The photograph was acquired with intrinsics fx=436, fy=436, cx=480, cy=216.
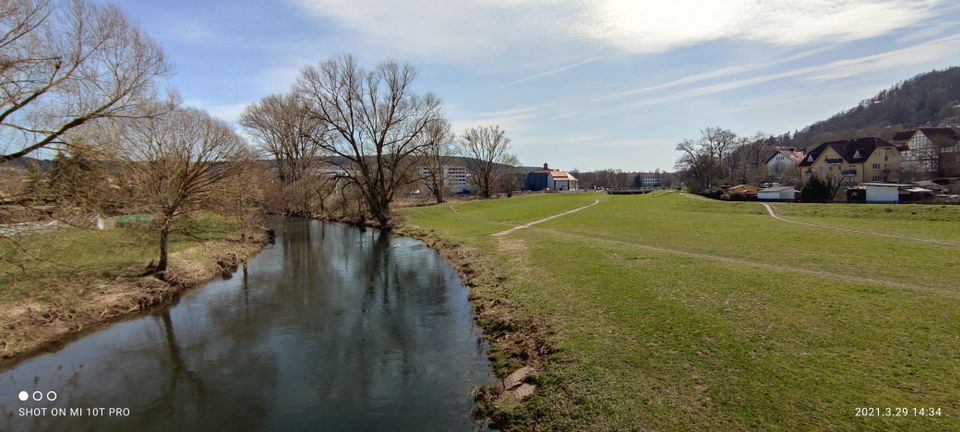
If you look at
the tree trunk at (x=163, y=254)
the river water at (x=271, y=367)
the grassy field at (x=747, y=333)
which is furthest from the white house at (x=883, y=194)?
the tree trunk at (x=163, y=254)

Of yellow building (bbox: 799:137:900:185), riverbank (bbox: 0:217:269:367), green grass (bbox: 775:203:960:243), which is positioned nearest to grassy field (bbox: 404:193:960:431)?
green grass (bbox: 775:203:960:243)

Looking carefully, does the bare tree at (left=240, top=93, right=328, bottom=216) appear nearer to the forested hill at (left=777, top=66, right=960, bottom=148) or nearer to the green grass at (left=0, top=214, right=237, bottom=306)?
the green grass at (left=0, top=214, right=237, bottom=306)

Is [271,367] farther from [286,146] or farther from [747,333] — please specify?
[286,146]

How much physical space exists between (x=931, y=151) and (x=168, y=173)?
275 feet

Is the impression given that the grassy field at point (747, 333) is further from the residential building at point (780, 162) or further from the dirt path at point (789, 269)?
the residential building at point (780, 162)

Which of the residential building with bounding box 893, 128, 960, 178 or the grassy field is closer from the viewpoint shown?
the grassy field

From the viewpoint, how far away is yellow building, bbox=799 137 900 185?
60.8 meters

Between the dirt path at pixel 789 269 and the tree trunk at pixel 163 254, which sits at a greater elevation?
the tree trunk at pixel 163 254

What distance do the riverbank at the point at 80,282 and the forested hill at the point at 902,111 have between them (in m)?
130

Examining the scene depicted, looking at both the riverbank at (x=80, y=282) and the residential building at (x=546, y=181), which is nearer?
the riverbank at (x=80, y=282)

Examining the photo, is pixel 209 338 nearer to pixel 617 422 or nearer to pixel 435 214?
pixel 617 422

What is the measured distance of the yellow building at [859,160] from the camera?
60.8 m

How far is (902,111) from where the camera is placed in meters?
121

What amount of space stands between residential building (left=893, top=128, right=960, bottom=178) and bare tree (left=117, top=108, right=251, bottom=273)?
73.2m
